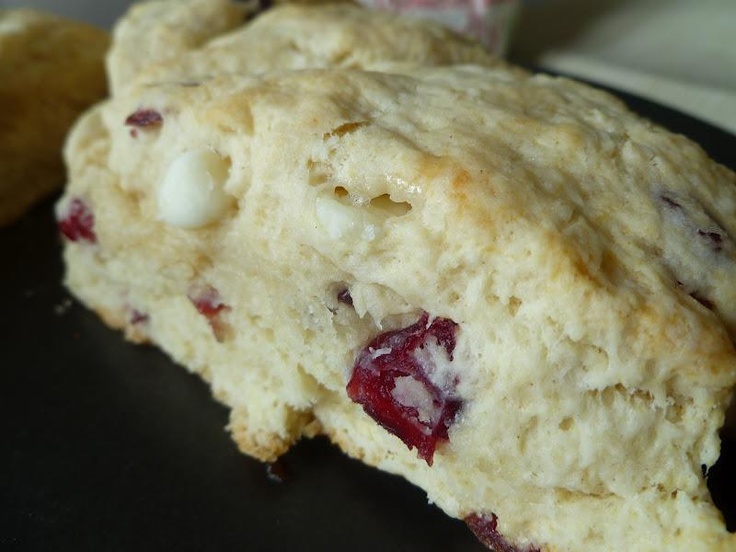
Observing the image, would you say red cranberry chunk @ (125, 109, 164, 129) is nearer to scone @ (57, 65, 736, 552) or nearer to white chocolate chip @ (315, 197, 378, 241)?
scone @ (57, 65, 736, 552)

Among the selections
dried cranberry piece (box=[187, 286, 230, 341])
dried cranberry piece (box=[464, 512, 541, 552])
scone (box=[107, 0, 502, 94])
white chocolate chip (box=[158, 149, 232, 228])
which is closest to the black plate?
dried cranberry piece (box=[464, 512, 541, 552])

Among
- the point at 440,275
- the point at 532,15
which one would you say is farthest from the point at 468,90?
the point at 532,15

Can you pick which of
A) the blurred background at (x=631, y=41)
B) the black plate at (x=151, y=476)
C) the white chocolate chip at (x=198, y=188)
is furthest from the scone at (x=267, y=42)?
the blurred background at (x=631, y=41)

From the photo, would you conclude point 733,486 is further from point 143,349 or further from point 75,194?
point 75,194

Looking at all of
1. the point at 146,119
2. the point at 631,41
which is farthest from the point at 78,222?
the point at 631,41

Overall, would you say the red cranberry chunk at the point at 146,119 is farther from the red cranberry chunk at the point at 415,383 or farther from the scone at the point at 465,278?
the red cranberry chunk at the point at 415,383

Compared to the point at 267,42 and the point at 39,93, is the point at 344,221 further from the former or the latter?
the point at 39,93
